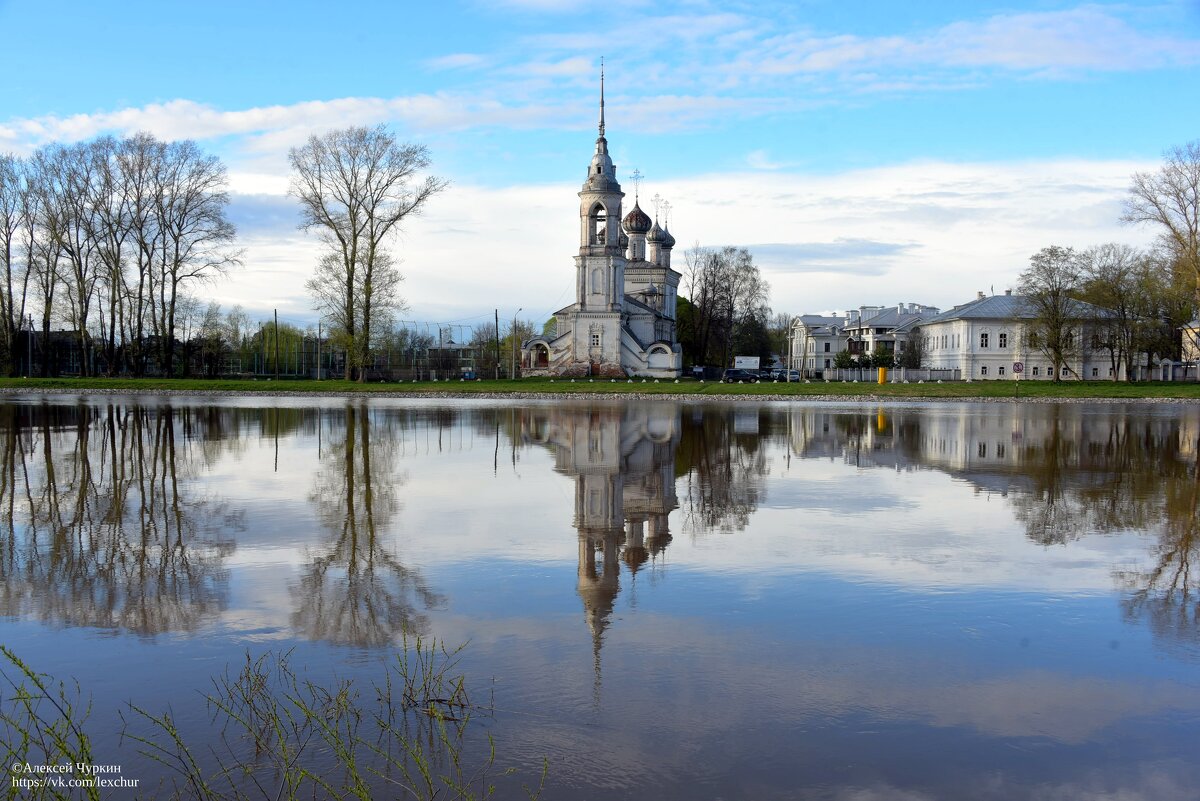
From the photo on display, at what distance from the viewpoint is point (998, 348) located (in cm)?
8719

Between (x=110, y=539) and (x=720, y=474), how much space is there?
9.73 metres

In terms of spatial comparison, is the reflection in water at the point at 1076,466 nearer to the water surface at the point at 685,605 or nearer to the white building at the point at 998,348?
the water surface at the point at 685,605

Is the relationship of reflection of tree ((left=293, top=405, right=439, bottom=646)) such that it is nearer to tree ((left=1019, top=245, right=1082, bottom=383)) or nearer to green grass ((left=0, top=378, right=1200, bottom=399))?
green grass ((left=0, top=378, right=1200, bottom=399))

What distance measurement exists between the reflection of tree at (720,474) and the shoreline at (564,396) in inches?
952

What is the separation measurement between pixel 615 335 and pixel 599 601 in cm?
6936

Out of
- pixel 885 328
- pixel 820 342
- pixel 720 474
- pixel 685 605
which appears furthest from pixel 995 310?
pixel 685 605

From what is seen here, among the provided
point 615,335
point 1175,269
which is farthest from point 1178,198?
point 615,335

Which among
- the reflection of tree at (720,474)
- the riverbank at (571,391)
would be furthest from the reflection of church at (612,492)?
the riverbank at (571,391)

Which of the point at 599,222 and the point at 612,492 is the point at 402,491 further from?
the point at 599,222

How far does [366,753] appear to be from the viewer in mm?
5211

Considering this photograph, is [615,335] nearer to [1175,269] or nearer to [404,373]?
[404,373]

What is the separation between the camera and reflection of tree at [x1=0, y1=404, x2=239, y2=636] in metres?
7.71

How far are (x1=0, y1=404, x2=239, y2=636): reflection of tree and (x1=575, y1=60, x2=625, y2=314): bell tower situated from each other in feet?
193

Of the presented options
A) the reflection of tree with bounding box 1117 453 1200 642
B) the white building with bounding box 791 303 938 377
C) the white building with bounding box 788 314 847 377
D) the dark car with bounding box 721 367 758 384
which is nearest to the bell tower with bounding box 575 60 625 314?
the dark car with bounding box 721 367 758 384
